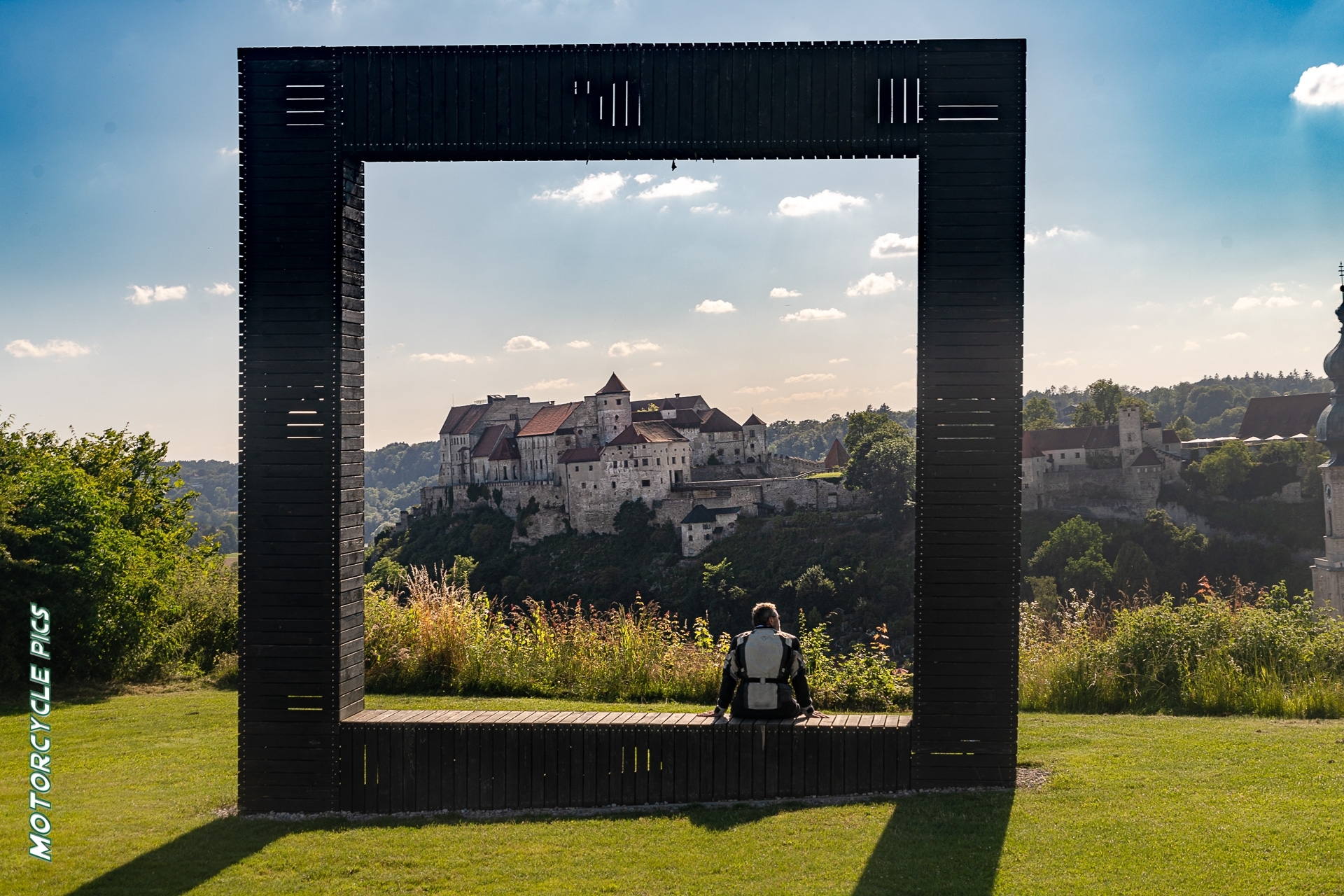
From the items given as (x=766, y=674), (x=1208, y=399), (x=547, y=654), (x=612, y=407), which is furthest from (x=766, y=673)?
(x=1208, y=399)

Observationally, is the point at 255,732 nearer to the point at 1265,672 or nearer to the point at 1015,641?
the point at 1015,641

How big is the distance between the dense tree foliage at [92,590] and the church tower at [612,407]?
5538 cm

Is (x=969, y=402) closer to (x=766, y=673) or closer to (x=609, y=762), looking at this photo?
(x=766, y=673)

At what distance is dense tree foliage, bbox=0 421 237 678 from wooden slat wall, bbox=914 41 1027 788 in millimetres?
8212

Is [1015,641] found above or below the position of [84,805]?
above

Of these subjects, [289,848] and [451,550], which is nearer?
[289,848]

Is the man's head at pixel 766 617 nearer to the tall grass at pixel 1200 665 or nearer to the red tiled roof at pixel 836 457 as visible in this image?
the tall grass at pixel 1200 665

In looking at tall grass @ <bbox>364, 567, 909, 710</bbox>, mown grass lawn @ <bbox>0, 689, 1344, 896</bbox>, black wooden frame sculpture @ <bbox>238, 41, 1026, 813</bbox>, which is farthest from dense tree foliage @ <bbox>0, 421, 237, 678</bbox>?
black wooden frame sculpture @ <bbox>238, 41, 1026, 813</bbox>

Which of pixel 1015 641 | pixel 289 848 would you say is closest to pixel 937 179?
pixel 1015 641

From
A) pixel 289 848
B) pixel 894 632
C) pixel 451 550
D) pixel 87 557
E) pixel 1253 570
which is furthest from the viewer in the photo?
pixel 451 550

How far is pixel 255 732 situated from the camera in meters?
5.21

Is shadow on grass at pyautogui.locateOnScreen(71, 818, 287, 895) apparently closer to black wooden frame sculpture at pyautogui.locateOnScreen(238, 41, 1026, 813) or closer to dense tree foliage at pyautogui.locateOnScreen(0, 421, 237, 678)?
black wooden frame sculpture at pyautogui.locateOnScreen(238, 41, 1026, 813)

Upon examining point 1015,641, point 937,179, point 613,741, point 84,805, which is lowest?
point 84,805

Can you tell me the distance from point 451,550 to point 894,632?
33.7 metres
